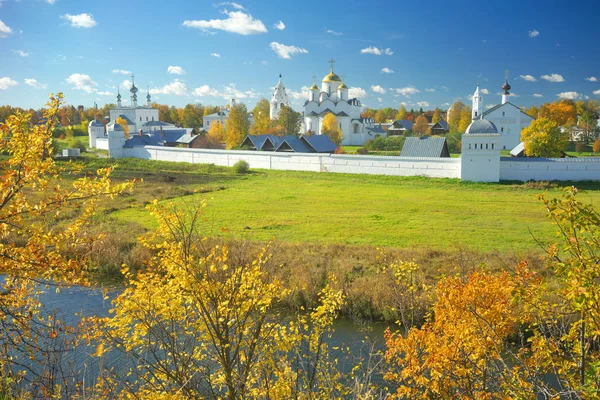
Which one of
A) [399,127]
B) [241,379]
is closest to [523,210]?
[241,379]

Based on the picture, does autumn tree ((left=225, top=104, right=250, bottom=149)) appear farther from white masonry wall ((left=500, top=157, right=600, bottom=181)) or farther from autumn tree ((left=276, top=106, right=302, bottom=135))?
white masonry wall ((left=500, top=157, right=600, bottom=181))

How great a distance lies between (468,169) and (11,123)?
23676 mm

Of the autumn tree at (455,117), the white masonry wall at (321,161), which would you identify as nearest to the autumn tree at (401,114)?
the autumn tree at (455,117)

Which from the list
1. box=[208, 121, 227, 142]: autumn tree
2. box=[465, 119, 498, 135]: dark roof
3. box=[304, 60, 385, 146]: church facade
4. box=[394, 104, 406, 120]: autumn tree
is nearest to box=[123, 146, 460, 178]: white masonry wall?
box=[465, 119, 498, 135]: dark roof

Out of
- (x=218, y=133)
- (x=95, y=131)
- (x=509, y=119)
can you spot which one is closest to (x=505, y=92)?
(x=509, y=119)

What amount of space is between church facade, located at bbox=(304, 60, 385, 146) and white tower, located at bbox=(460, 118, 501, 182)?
29.6m

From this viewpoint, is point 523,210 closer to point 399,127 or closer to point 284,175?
point 284,175

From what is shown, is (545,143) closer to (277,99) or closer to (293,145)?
(293,145)

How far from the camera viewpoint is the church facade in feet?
182

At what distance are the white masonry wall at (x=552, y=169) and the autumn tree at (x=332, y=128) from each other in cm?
2444

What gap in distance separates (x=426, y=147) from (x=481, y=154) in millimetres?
5649

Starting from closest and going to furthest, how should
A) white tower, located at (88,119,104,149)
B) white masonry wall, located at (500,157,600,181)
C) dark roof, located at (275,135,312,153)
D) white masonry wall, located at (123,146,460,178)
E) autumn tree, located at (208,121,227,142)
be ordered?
1. white masonry wall, located at (500,157,600,181)
2. white masonry wall, located at (123,146,460,178)
3. dark roof, located at (275,135,312,153)
4. autumn tree, located at (208,121,227,142)
5. white tower, located at (88,119,104,149)

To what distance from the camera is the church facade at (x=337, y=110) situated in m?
55.3

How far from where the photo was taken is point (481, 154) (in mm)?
25016
